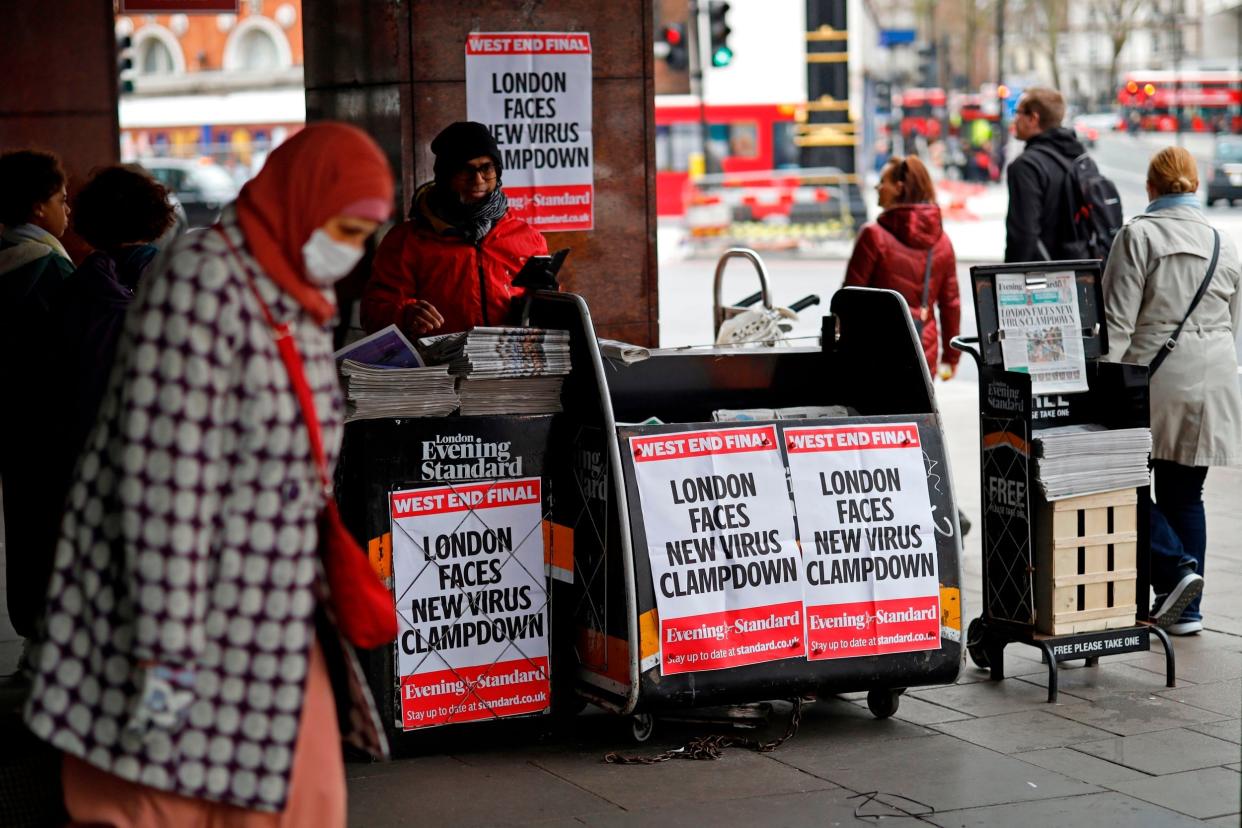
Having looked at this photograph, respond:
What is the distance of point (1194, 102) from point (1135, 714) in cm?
6559

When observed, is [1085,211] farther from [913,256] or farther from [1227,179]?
[1227,179]

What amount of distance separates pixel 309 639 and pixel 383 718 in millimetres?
2238

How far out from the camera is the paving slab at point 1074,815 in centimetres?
475

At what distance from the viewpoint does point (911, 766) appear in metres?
5.32

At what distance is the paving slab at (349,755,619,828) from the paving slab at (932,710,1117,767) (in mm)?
1359

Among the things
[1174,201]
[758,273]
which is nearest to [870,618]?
[758,273]

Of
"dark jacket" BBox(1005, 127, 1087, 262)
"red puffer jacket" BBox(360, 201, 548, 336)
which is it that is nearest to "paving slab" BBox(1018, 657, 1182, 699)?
"red puffer jacket" BBox(360, 201, 548, 336)

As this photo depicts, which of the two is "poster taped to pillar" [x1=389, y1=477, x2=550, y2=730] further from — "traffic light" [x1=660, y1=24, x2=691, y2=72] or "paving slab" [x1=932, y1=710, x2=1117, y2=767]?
"traffic light" [x1=660, y1=24, x2=691, y2=72]

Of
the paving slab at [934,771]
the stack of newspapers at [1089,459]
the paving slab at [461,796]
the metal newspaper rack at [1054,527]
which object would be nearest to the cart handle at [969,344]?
the metal newspaper rack at [1054,527]

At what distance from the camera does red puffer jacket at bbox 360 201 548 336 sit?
5961mm

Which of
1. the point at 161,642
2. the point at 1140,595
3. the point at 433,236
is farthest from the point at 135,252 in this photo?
the point at 1140,595

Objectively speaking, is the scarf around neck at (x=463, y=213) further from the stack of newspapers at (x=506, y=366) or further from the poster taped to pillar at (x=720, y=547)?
the poster taped to pillar at (x=720, y=547)

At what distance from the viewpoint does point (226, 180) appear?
36.9 metres

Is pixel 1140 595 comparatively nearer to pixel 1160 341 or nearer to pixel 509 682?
pixel 1160 341
